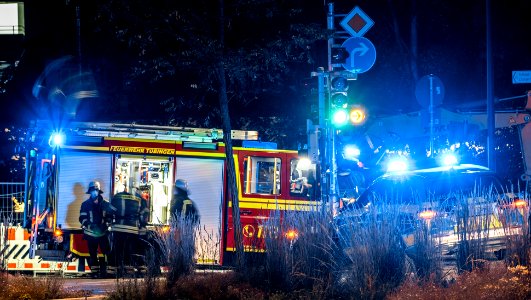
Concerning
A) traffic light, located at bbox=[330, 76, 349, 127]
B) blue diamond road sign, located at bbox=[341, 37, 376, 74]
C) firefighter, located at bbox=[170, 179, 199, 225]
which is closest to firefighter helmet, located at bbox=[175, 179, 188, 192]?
firefighter, located at bbox=[170, 179, 199, 225]

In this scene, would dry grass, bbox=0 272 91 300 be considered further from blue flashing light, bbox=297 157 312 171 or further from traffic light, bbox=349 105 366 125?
traffic light, bbox=349 105 366 125

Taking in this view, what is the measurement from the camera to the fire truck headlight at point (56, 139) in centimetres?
1491

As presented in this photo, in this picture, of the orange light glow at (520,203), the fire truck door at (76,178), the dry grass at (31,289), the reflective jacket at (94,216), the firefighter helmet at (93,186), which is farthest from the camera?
the fire truck door at (76,178)

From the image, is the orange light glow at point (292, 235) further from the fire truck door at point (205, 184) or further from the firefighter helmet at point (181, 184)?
the fire truck door at point (205, 184)

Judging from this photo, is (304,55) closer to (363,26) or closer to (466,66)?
(363,26)

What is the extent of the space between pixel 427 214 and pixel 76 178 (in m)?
7.44

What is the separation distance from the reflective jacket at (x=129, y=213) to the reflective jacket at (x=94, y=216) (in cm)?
13

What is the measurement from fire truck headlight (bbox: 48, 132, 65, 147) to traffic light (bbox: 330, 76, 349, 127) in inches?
189

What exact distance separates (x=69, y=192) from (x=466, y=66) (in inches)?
844

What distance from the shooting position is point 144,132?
50.4ft

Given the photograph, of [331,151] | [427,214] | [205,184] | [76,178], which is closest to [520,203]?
[427,214]

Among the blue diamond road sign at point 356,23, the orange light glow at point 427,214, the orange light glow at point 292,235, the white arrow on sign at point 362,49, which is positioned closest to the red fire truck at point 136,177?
the white arrow on sign at point 362,49

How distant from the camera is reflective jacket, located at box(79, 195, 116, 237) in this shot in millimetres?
14688

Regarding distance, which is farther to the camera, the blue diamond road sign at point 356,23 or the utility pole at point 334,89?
the blue diamond road sign at point 356,23
